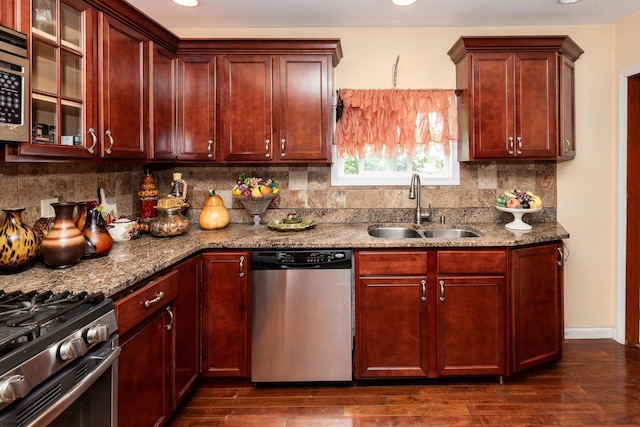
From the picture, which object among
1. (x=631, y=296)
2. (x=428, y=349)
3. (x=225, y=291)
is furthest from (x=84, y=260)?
(x=631, y=296)

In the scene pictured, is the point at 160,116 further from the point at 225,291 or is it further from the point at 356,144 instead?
the point at 356,144

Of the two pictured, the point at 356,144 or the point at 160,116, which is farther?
the point at 356,144

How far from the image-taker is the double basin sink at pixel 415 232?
9.63 feet

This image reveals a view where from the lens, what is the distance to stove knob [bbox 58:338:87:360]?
1.19 meters

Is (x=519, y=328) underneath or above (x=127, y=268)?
underneath

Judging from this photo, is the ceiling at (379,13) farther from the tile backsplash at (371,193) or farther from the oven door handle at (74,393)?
the oven door handle at (74,393)

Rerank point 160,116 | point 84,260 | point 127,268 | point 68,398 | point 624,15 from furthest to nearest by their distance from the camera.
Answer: point 624,15 < point 160,116 < point 84,260 < point 127,268 < point 68,398

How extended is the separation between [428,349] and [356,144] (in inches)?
61.8

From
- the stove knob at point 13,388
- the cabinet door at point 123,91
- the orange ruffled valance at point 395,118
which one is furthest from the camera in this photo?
the orange ruffled valance at point 395,118

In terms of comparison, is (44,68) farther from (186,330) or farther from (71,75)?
(186,330)

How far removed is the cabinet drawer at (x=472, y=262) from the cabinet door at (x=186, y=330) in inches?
58.0

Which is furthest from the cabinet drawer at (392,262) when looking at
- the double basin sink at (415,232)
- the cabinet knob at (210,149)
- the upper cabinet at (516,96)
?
the cabinet knob at (210,149)

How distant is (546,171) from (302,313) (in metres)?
2.25

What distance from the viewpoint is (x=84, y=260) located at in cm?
195
